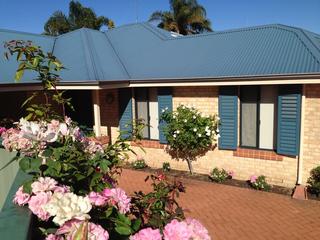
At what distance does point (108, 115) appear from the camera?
489 inches

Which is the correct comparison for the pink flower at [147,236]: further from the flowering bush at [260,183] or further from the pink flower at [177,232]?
the flowering bush at [260,183]

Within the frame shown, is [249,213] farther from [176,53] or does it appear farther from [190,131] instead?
[176,53]

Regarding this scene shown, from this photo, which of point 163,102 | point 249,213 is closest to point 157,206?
point 249,213

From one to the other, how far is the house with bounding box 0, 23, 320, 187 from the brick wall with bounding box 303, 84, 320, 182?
0.08 ft

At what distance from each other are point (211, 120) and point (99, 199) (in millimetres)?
8107

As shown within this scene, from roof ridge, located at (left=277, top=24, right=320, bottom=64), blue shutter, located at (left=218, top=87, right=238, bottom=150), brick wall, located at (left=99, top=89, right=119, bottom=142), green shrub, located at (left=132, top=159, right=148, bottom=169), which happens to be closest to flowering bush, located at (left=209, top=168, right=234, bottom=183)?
blue shutter, located at (left=218, top=87, right=238, bottom=150)

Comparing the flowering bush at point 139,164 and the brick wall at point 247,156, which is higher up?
the brick wall at point 247,156

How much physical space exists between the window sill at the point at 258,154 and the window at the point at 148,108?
3.03 m

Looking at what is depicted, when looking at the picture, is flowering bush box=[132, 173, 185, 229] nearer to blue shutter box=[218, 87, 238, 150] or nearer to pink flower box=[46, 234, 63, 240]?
pink flower box=[46, 234, 63, 240]

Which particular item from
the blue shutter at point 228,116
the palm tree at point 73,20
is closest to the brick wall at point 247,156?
the blue shutter at point 228,116

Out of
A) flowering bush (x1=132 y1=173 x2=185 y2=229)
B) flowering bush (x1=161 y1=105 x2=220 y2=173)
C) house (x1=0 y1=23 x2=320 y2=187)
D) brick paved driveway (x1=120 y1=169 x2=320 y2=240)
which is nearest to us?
flowering bush (x1=132 y1=173 x2=185 y2=229)

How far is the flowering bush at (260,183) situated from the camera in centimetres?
870

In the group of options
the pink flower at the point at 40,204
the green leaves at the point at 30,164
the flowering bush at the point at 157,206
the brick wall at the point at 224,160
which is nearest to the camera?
the pink flower at the point at 40,204

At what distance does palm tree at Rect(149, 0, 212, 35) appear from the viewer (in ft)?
102
